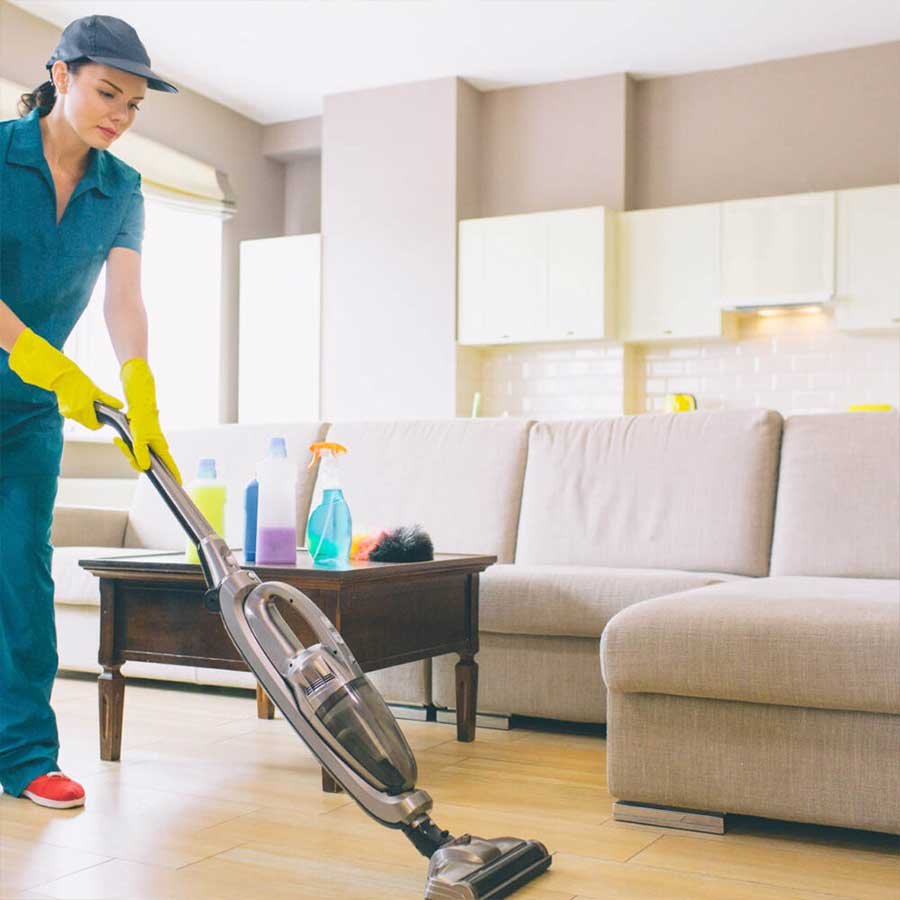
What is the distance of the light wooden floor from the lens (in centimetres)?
167

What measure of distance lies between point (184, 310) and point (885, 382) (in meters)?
3.84

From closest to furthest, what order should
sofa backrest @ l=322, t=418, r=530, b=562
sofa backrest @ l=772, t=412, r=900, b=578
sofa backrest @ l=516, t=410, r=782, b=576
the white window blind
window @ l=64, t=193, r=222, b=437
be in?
sofa backrest @ l=772, t=412, r=900, b=578 → sofa backrest @ l=516, t=410, r=782, b=576 → sofa backrest @ l=322, t=418, r=530, b=562 → the white window blind → window @ l=64, t=193, r=222, b=437

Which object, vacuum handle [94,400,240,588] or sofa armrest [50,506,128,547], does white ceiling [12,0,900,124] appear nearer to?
sofa armrest [50,506,128,547]

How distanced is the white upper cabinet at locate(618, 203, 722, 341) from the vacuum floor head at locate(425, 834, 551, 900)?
425 centimetres

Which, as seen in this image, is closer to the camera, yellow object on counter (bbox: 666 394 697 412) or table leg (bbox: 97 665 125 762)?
table leg (bbox: 97 665 125 762)

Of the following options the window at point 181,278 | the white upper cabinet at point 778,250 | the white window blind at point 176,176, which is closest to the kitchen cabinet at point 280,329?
the window at point 181,278

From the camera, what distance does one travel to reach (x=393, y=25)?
220 inches

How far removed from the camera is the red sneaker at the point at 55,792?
2.06 meters

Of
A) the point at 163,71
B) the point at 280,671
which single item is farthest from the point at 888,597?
the point at 163,71

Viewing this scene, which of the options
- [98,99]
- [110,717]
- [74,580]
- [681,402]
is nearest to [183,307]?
[681,402]

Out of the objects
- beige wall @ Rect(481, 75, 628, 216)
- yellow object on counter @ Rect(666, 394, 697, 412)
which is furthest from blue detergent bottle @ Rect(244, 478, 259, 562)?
beige wall @ Rect(481, 75, 628, 216)

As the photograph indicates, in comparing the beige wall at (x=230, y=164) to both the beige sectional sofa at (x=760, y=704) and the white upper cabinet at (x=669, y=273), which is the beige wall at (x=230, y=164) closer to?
the white upper cabinet at (x=669, y=273)

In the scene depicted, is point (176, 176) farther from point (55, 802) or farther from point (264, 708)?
point (55, 802)

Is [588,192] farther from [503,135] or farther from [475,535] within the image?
[475,535]
